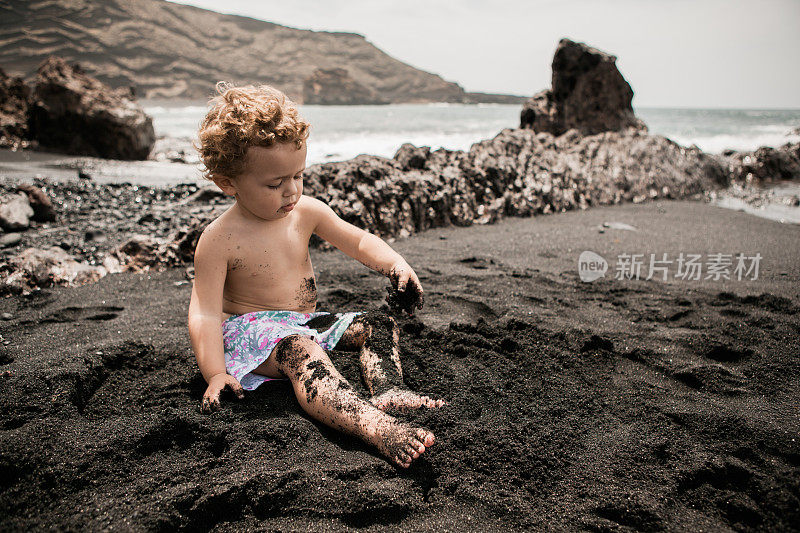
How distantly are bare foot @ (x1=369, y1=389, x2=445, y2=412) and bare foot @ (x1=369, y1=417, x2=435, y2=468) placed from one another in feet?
0.51

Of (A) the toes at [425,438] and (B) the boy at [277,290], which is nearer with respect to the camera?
(A) the toes at [425,438]

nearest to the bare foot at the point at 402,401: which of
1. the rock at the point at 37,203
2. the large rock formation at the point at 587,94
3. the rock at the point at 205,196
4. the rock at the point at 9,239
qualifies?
the rock at the point at 9,239

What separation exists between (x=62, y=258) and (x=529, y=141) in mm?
6055

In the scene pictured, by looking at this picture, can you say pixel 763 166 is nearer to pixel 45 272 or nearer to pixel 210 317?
pixel 210 317

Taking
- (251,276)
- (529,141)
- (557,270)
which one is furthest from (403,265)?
(529,141)

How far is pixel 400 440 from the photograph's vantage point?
61.9 inches

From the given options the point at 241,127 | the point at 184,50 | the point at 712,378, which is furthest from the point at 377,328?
the point at 184,50

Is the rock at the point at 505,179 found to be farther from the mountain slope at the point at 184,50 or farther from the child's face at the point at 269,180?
the mountain slope at the point at 184,50

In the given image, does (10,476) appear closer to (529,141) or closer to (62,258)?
(62,258)

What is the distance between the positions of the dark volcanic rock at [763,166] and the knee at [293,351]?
10995 millimetres

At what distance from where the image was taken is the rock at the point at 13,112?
10.7 m

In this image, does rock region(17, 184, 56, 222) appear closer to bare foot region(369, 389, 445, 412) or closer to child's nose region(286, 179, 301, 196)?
child's nose region(286, 179, 301, 196)

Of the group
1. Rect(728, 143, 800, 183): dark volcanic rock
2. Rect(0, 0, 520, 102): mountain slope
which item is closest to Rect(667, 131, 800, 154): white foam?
Rect(728, 143, 800, 183): dark volcanic rock

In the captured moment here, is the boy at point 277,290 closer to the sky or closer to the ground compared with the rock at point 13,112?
closer to the ground
